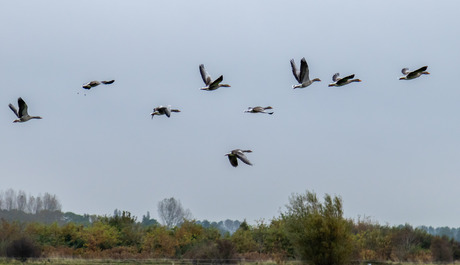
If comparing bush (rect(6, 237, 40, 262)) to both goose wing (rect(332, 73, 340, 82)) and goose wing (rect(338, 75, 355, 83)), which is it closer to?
goose wing (rect(332, 73, 340, 82))

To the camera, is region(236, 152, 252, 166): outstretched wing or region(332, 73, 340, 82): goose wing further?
region(332, 73, 340, 82): goose wing

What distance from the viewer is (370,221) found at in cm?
6844

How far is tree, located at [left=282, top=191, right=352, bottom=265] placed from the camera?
38.6 metres

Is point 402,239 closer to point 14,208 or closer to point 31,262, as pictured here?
point 31,262

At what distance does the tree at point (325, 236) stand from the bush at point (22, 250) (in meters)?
22.5

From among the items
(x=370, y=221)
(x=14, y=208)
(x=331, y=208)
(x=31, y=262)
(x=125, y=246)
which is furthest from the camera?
(x=14, y=208)

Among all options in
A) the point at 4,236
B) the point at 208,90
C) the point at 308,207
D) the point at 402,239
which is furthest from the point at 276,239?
the point at 208,90

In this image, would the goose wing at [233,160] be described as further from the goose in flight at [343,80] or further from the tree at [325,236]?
the tree at [325,236]

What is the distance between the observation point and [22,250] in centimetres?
5212

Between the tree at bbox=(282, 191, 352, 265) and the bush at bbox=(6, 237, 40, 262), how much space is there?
2249 cm

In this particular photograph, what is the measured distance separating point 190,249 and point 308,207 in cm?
1937

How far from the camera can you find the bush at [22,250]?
2044 inches

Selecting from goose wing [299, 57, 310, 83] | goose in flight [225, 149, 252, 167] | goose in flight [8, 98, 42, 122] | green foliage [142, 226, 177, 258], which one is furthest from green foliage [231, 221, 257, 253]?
goose in flight [225, 149, 252, 167]

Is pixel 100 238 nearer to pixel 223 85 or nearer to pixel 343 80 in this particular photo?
pixel 223 85
